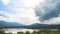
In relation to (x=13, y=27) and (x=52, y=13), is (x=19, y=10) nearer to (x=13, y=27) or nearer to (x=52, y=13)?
(x=13, y=27)

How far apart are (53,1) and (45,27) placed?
361 millimetres

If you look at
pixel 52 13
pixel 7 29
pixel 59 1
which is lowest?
pixel 7 29

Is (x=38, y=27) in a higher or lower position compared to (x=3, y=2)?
lower

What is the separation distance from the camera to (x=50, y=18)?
2014 millimetres

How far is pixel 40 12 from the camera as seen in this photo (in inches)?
79.7

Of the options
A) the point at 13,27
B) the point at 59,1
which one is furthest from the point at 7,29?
the point at 59,1

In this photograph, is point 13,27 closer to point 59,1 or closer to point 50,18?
point 50,18

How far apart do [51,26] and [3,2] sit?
708 millimetres

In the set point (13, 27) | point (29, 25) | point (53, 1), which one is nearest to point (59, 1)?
point (53, 1)

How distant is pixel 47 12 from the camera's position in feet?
6.62

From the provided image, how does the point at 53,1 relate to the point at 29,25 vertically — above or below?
above

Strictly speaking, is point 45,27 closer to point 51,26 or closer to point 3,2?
point 51,26

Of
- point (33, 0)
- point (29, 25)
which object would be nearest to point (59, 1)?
point (33, 0)

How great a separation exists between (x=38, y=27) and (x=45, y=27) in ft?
0.30
